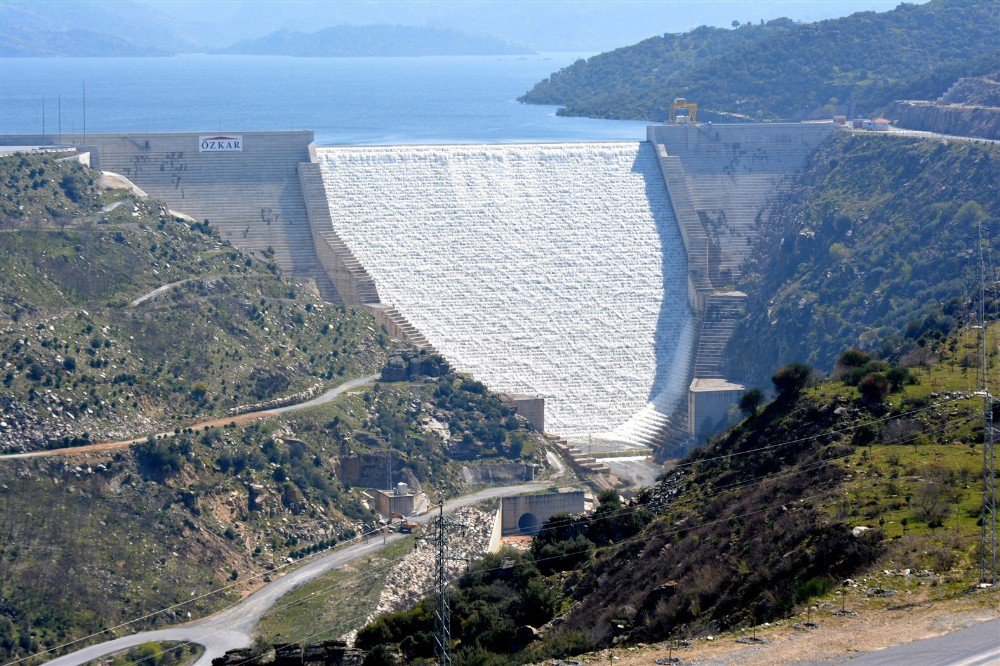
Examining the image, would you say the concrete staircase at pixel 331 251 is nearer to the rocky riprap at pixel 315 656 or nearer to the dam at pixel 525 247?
the dam at pixel 525 247

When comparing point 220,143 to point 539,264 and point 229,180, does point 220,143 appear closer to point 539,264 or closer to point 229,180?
point 229,180

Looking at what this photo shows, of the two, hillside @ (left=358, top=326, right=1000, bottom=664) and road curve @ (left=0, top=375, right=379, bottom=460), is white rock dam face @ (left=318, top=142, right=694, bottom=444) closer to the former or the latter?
road curve @ (left=0, top=375, right=379, bottom=460)

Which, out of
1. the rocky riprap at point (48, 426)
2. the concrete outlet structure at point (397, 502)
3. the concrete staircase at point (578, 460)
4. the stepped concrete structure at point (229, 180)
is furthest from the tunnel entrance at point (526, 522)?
the stepped concrete structure at point (229, 180)

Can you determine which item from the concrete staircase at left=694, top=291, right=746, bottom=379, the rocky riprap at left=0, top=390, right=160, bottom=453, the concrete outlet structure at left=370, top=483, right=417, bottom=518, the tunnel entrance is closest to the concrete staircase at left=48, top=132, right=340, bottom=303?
the concrete staircase at left=694, top=291, right=746, bottom=379

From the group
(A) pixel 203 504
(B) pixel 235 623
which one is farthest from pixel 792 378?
(A) pixel 203 504

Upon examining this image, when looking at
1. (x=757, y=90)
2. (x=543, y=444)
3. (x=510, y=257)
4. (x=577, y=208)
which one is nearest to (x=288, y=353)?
(x=543, y=444)

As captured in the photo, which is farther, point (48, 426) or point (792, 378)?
point (48, 426)
